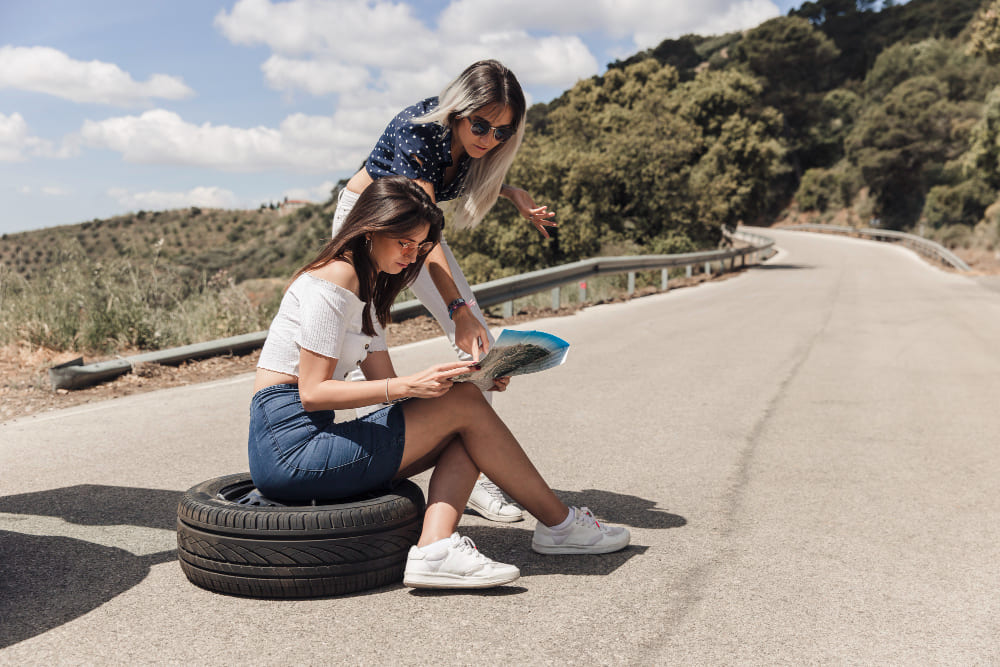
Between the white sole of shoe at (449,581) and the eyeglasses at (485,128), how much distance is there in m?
1.86

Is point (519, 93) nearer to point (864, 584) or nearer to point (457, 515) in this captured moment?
point (457, 515)

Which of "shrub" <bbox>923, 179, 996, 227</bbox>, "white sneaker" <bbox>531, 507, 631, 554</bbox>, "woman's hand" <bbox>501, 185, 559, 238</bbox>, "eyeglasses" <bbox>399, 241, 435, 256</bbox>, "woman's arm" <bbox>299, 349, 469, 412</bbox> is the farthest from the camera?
"shrub" <bbox>923, 179, 996, 227</bbox>

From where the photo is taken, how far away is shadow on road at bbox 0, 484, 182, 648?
285 cm

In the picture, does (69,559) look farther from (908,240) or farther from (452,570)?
(908,240)

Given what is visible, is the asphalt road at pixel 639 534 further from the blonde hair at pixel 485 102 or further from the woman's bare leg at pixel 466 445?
the blonde hair at pixel 485 102

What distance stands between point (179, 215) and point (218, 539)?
80.4 metres

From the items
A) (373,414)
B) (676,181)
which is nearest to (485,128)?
(373,414)

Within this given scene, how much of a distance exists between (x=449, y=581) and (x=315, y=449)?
27.3 inches

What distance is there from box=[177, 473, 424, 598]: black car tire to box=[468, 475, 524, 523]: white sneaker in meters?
0.96

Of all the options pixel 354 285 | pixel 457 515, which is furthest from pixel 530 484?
pixel 354 285

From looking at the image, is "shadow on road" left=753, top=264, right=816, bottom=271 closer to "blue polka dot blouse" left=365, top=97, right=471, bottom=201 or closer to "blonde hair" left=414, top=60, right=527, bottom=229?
"blonde hair" left=414, top=60, right=527, bottom=229

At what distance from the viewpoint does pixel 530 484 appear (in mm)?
3344

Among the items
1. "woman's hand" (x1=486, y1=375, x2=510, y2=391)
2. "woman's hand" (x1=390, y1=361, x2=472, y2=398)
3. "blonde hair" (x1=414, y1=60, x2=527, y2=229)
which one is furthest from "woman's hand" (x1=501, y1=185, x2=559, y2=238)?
"woman's hand" (x1=390, y1=361, x2=472, y2=398)

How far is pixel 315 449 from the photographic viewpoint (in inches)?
120
